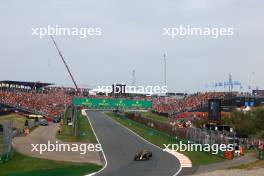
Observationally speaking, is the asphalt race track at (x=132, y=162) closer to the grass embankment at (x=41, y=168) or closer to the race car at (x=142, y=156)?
the race car at (x=142, y=156)

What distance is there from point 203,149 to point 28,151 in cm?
1452

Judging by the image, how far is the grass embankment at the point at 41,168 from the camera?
97.3 feet

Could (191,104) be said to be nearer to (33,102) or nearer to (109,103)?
(109,103)

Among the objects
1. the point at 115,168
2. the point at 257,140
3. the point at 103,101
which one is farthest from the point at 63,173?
the point at 103,101

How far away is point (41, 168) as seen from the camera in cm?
3164

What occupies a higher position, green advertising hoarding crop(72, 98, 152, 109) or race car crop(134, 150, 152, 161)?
green advertising hoarding crop(72, 98, 152, 109)

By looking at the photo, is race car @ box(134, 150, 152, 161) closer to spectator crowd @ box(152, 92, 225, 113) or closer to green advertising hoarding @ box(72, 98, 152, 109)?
green advertising hoarding @ box(72, 98, 152, 109)

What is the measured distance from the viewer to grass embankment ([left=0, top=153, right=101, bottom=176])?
97.3 feet

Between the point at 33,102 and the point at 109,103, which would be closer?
the point at 109,103

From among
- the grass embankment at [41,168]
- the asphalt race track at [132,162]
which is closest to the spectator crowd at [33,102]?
the asphalt race track at [132,162]

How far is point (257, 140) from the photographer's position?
145 ft

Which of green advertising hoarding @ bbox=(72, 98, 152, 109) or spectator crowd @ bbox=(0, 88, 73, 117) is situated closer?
green advertising hoarding @ bbox=(72, 98, 152, 109)

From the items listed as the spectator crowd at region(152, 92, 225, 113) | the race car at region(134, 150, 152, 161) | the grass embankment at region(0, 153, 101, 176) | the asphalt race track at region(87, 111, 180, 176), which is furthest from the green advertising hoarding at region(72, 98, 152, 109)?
the grass embankment at region(0, 153, 101, 176)

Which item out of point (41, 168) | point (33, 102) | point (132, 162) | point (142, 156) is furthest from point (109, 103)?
point (41, 168)
